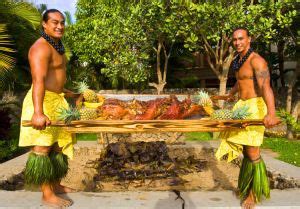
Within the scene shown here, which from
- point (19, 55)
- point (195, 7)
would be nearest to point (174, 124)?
point (195, 7)

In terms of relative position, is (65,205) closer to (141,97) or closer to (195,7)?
(141,97)

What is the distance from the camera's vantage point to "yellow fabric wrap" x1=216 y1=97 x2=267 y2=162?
11.7 ft

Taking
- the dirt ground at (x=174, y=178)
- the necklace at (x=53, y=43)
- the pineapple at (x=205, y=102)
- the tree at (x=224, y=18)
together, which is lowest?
the dirt ground at (x=174, y=178)

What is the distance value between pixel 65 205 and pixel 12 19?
24.8 feet

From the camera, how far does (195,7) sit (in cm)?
888

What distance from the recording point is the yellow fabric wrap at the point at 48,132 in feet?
11.5

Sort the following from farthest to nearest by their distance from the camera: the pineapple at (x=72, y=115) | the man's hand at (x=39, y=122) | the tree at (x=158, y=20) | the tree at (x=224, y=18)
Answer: the tree at (x=158, y=20) → the tree at (x=224, y=18) → the pineapple at (x=72, y=115) → the man's hand at (x=39, y=122)

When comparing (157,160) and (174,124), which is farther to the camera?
(157,160)

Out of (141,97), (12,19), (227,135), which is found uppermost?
(12,19)

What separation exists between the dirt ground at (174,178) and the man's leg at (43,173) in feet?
4.64

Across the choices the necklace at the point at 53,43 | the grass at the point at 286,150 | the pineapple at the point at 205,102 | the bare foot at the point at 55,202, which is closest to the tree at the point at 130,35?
the grass at the point at 286,150

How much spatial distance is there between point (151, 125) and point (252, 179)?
1116 millimetres

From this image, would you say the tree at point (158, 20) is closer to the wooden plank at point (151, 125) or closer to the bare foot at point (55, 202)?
the wooden plank at point (151, 125)

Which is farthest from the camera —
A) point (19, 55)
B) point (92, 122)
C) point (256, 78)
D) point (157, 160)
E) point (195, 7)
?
point (19, 55)
